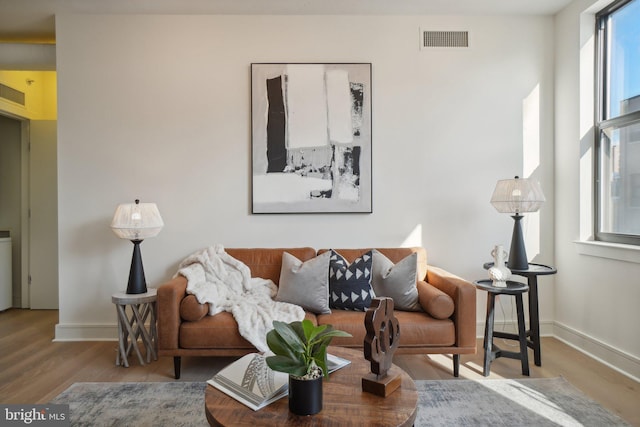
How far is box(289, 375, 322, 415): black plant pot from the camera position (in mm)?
1325

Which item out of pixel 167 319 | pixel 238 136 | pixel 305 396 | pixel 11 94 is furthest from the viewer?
pixel 11 94

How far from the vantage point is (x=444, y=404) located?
2.21 meters

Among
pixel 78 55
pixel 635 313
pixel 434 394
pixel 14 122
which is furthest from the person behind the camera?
pixel 14 122

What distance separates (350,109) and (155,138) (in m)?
1.74

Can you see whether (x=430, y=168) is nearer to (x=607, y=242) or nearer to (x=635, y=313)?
(x=607, y=242)

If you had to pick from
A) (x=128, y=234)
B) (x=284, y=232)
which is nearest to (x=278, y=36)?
(x=284, y=232)

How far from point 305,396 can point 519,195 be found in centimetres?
228

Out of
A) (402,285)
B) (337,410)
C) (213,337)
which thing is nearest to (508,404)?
(402,285)

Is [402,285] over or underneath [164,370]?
over

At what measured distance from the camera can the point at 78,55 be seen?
3312mm

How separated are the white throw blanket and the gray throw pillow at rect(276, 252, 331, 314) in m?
0.08

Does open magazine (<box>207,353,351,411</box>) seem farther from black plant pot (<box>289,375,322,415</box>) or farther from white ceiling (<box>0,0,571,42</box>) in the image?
white ceiling (<box>0,0,571,42</box>)

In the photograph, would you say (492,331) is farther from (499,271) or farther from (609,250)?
(609,250)

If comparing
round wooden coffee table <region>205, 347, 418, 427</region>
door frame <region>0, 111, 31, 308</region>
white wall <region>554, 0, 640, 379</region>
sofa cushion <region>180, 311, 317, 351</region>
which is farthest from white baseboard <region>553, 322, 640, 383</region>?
door frame <region>0, 111, 31, 308</region>
